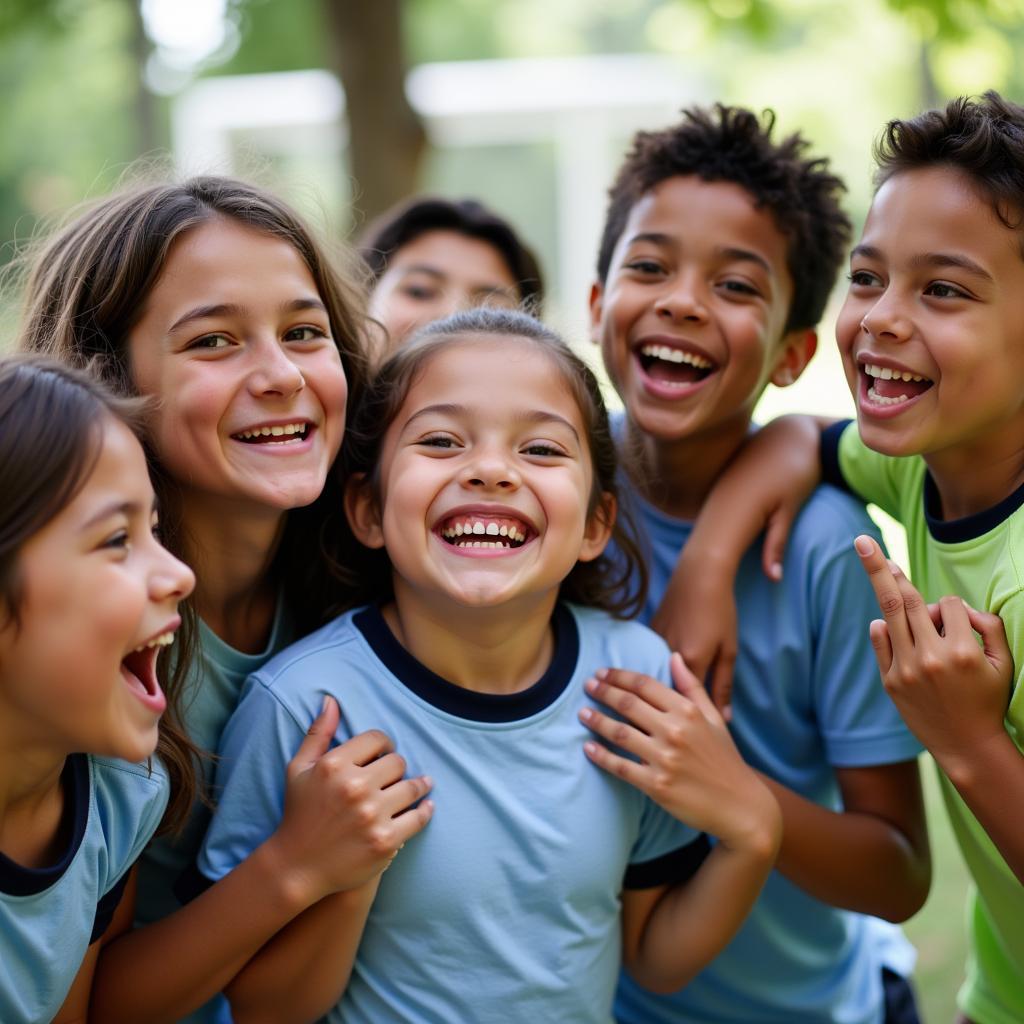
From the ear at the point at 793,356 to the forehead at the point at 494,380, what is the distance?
783 millimetres

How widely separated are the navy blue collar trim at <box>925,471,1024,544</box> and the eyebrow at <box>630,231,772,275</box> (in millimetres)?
650

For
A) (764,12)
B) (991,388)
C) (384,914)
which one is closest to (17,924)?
(384,914)

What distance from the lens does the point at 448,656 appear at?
217cm

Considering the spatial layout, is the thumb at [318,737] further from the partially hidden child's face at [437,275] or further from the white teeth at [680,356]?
the partially hidden child's face at [437,275]

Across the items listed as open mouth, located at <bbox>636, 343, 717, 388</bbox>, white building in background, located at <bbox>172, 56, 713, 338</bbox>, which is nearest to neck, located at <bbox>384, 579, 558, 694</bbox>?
open mouth, located at <bbox>636, 343, 717, 388</bbox>

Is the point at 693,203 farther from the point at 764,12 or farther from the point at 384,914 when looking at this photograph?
the point at 764,12

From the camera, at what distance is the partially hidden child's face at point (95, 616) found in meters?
1.62

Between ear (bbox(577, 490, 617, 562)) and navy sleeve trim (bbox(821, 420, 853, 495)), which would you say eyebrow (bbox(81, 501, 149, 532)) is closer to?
ear (bbox(577, 490, 617, 562))

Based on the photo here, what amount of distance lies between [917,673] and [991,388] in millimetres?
498

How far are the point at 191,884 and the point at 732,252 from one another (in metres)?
1.64

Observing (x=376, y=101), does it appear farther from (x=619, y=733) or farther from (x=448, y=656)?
(x=619, y=733)

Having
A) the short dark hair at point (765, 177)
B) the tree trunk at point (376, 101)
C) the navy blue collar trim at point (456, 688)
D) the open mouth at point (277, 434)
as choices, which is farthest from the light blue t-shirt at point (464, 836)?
the tree trunk at point (376, 101)

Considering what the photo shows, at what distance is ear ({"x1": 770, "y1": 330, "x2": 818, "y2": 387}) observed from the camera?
286 centimetres

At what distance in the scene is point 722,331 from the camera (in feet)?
8.57
